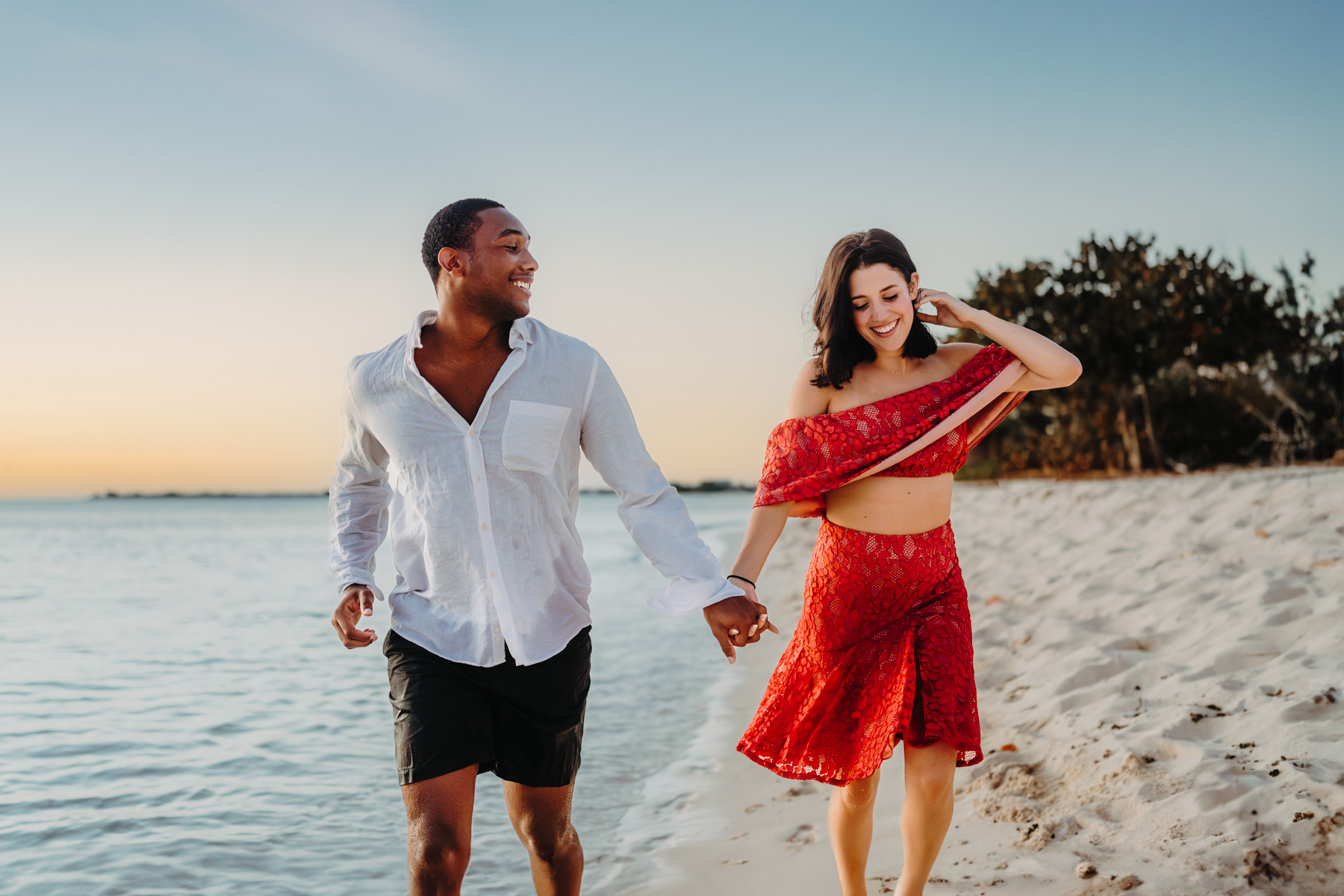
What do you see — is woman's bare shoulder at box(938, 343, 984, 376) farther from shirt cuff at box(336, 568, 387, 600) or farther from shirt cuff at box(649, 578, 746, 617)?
shirt cuff at box(336, 568, 387, 600)

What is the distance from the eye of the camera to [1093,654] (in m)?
5.27

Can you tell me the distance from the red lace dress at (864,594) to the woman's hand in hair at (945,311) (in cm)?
17

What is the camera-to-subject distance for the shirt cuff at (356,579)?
285 centimetres

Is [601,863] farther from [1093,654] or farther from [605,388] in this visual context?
[1093,654]

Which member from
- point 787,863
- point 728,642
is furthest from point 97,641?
point 728,642

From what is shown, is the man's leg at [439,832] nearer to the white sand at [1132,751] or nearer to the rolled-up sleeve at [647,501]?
the rolled-up sleeve at [647,501]

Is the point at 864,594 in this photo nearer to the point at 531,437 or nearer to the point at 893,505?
the point at 893,505

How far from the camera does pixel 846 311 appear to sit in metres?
3.10

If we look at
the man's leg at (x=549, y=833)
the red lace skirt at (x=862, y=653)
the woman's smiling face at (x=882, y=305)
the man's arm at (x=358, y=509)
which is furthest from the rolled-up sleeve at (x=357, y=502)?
the woman's smiling face at (x=882, y=305)

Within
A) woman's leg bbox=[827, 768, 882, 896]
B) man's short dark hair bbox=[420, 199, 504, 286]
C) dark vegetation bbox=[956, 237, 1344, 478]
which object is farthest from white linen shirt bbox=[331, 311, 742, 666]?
dark vegetation bbox=[956, 237, 1344, 478]

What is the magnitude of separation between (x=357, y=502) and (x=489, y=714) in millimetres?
806

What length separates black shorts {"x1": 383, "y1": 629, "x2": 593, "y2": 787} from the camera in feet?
8.40

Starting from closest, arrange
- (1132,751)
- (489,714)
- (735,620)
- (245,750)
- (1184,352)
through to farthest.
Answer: (735,620) < (489,714) < (1132,751) < (245,750) < (1184,352)

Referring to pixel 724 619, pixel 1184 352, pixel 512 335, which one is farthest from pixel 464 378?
pixel 1184 352
